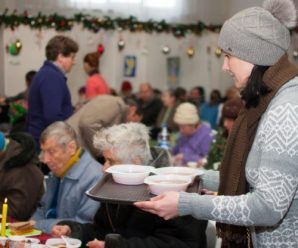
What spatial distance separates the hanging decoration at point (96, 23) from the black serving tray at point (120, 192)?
5333 mm

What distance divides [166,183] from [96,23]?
646cm

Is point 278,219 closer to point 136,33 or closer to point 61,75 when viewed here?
point 61,75

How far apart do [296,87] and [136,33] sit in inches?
282

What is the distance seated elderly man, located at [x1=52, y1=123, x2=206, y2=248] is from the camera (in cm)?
233

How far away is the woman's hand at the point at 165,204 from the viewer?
172 centimetres

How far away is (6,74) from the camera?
7262mm

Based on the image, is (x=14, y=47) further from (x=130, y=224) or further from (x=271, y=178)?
(x=271, y=178)

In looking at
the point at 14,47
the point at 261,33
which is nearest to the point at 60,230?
the point at 261,33

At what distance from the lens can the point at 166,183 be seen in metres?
1.87

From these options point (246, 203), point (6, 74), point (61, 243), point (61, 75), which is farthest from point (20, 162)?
point (6, 74)

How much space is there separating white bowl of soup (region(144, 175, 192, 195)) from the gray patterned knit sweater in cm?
12

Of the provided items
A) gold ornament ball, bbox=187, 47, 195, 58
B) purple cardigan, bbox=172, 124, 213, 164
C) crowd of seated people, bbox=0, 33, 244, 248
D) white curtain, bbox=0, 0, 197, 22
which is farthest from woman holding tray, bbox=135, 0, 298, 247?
gold ornament ball, bbox=187, 47, 195, 58

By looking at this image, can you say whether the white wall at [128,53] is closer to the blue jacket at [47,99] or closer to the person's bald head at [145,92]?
the person's bald head at [145,92]

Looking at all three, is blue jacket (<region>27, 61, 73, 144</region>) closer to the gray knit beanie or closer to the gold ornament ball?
the gray knit beanie
